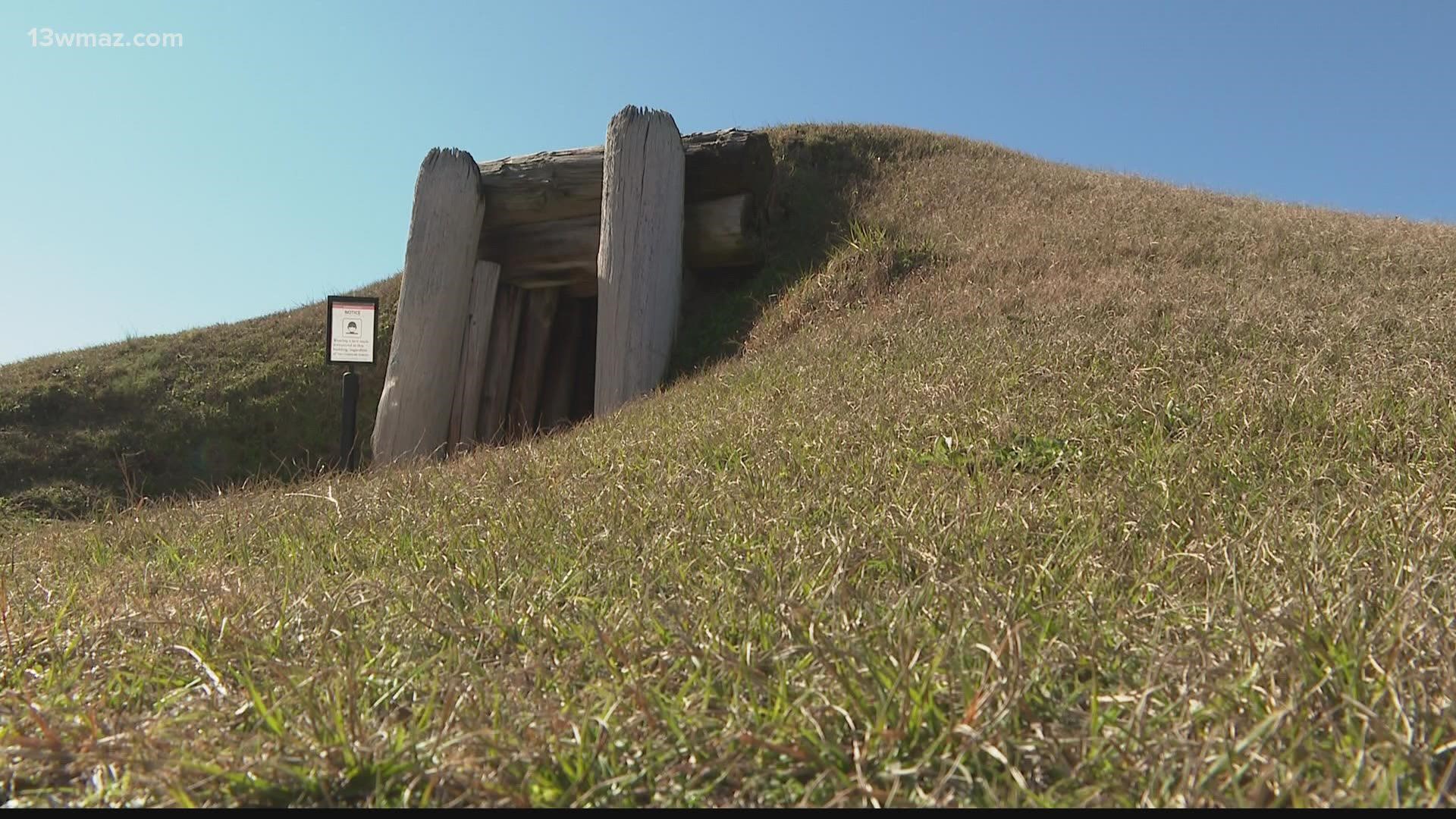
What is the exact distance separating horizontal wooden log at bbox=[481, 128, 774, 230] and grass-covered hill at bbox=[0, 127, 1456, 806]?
12.5 feet

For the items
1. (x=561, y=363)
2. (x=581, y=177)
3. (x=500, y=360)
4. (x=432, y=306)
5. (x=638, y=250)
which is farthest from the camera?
(x=561, y=363)

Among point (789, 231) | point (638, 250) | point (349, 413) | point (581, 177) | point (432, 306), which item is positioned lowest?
point (349, 413)

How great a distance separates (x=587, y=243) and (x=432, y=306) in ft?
5.91

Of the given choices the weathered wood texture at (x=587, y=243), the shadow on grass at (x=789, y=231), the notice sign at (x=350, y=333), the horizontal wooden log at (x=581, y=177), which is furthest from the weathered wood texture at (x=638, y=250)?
the notice sign at (x=350, y=333)

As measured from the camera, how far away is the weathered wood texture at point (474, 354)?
956 centimetres

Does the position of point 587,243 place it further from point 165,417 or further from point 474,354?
point 165,417

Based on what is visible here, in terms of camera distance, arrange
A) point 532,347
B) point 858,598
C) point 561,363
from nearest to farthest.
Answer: point 858,598 < point 532,347 < point 561,363

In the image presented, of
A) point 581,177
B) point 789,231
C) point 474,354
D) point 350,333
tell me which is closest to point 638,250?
point 581,177

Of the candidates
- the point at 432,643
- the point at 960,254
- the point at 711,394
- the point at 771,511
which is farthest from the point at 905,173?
the point at 432,643

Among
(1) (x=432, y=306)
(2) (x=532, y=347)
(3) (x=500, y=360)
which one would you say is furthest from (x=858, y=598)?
(2) (x=532, y=347)

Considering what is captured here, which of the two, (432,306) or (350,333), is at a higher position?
(432,306)

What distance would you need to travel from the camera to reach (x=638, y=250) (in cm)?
885

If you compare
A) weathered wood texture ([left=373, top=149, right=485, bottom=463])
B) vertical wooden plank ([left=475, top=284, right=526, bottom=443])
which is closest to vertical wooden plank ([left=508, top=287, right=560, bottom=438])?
vertical wooden plank ([left=475, top=284, right=526, bottom=443])

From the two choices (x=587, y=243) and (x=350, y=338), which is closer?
(x=350, y=338)
